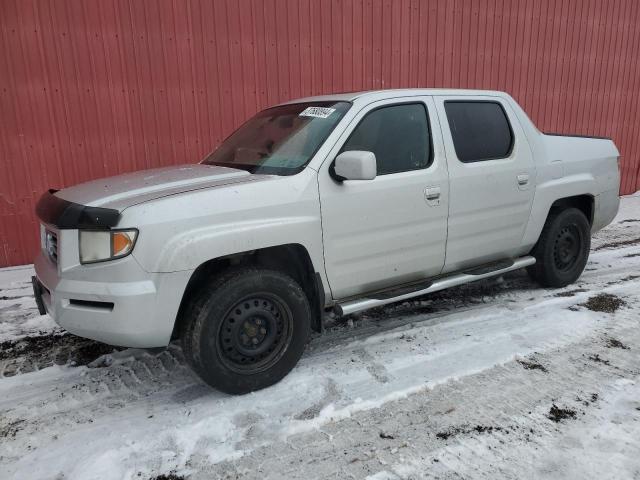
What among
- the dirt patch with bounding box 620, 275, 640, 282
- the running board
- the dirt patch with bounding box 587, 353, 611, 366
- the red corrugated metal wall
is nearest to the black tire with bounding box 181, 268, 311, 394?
the running board

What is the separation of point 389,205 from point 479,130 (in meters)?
1.26

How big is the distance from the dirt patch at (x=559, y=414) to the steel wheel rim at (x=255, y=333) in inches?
63.4

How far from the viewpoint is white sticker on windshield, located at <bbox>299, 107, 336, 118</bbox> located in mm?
3357

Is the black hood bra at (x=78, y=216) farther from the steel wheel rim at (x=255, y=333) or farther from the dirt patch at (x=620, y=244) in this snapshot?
the dirt patch at (x=620, y=244)

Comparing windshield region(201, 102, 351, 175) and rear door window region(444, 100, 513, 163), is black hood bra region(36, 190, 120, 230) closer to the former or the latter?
Answer: windshield region(201, 102, 351, 175)

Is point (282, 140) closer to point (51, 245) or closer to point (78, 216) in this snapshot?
point (78, 216)

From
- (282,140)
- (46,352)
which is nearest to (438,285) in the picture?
(282,140)

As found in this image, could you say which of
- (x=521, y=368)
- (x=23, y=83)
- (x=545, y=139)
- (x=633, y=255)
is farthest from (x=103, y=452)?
(x=633, y=255)

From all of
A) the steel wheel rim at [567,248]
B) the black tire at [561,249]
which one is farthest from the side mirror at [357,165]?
the steel wheel rim at [567,248]

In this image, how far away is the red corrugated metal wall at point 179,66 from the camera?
211 inches

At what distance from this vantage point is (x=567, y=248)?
4617 millimetres

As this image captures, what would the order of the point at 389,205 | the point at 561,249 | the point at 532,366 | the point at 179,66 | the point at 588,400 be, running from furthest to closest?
the point at 179,66 < the point at 561,249 < the point at 389,205 < the point at 532,366 < the point at 588,400

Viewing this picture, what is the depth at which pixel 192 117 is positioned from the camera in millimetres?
6059

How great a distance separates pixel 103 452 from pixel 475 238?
304cm
